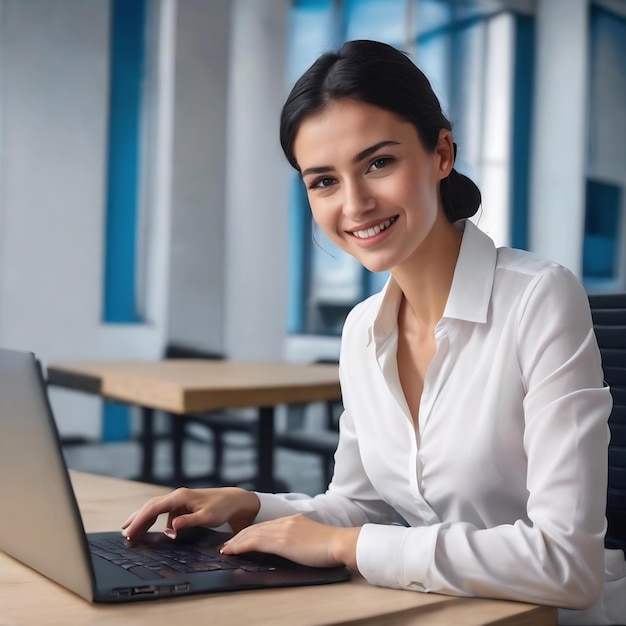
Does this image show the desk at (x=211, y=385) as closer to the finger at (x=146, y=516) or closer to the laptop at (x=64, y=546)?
the finger at (x=146, y=516)

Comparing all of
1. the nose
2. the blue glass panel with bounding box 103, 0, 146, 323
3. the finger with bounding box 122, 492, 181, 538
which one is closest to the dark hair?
the nose

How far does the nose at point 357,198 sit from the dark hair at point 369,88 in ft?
0.38

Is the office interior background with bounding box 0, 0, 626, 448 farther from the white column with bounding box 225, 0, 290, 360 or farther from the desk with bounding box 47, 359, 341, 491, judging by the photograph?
the desk with bounding box 47, 359, 341, 491

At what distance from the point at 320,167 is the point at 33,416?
0.57 metres

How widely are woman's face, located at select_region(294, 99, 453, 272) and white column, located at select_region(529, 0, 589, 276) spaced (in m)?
6.14

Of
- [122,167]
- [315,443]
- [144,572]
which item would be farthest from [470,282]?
[122,167]

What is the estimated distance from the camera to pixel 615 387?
4.73 ft

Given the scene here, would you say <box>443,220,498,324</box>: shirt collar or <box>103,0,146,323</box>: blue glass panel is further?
<box>103,0,146,323</box>: blue glass panel

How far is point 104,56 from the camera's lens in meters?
5.59

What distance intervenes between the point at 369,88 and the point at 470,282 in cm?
30

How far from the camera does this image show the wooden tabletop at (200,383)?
285 cm

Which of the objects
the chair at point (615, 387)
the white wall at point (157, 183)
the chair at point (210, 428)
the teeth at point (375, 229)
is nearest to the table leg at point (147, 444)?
the chair at point (210, 428)

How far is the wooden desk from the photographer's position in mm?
762

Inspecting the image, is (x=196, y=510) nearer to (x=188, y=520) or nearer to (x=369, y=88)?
(x=188, y=520)
